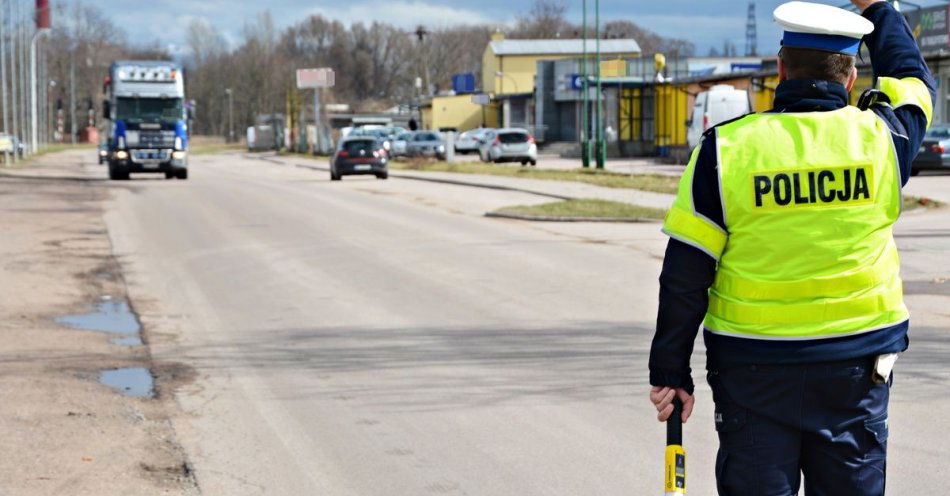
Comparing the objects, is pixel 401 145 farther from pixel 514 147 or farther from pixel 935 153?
pixel 935 153

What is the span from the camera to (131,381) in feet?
30.2

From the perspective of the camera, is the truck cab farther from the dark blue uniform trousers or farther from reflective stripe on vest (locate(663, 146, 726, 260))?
the dark blue uniform trousers

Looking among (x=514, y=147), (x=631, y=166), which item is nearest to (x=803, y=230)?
(x=631, y=166)

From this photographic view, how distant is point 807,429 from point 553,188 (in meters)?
31.3

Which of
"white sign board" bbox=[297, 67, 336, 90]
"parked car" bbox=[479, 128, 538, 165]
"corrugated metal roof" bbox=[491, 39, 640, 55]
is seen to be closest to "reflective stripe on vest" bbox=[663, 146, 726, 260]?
"parked car" bbox=[479, 128, 538, 165]

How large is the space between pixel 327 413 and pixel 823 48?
4.84 m

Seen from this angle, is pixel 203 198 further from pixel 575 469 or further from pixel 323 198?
pixel 575 469

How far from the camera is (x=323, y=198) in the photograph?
104 feet

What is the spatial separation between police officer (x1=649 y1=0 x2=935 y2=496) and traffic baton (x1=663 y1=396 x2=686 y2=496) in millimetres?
46

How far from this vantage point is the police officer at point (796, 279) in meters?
3.58

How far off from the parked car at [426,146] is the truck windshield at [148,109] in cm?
2414

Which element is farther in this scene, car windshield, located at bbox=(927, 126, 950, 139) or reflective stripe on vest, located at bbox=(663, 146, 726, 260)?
car windshield, located at bbox=(927, 126, 950, 139)

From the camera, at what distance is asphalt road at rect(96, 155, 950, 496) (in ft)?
21.6

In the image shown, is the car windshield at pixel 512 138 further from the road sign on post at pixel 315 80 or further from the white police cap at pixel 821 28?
the white police cap at pixel 821 28
